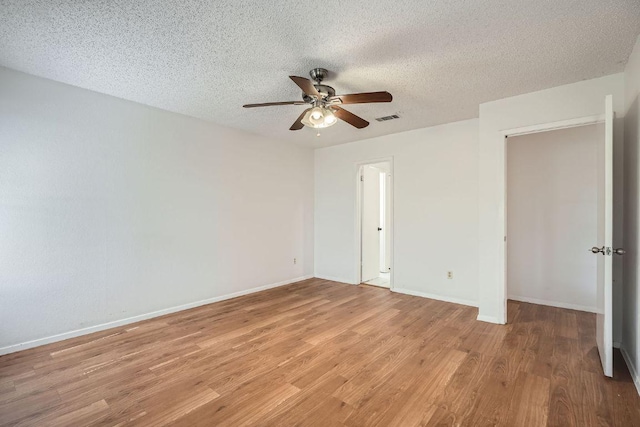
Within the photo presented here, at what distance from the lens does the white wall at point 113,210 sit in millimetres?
2652

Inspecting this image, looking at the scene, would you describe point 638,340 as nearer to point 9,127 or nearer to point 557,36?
point 557,36

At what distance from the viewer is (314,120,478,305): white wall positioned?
155 inches

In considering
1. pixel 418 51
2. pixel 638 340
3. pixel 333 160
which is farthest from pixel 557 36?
pixel 333 160

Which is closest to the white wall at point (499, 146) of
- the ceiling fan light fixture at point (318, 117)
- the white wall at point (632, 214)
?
the white wall at point (632, 214)

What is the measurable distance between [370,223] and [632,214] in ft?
11.5

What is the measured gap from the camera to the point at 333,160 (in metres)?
5.40

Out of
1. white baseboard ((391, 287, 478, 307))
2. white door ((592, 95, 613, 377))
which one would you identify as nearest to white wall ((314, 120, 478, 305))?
white baseboard ((391, 287, 478, 307))

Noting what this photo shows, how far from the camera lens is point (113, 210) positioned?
10.5 ft

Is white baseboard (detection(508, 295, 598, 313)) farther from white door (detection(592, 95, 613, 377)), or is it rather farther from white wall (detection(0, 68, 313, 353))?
Answer: white wall (detection(0, 68, 313, 353))

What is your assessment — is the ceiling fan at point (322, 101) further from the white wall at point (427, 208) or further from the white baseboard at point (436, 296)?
the white baseboard at point (436, 296)

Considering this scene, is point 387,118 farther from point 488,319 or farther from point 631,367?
point 631,367

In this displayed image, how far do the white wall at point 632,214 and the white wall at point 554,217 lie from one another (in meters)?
1.27

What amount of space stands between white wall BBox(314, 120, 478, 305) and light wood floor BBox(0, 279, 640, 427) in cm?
75

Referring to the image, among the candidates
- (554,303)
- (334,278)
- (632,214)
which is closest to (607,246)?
(632,214)
